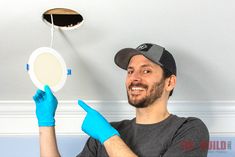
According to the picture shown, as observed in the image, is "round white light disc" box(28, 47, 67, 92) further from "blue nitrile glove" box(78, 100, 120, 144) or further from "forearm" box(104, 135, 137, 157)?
"forearm" box(104, 135, 137, 157)

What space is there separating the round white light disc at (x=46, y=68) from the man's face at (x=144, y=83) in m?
0.29

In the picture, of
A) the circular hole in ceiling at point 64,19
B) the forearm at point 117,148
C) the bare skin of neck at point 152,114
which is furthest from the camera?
the bare skin of neck at point 152,114

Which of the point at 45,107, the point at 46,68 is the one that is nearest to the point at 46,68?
the point at 46,68

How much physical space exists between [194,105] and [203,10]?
714mm

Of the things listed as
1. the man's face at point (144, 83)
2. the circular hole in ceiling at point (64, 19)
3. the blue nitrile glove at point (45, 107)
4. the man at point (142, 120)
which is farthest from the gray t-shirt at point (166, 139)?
the circular hole in ceiling at point (64, 19)

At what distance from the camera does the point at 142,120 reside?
162 centimetres

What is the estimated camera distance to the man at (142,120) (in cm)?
146

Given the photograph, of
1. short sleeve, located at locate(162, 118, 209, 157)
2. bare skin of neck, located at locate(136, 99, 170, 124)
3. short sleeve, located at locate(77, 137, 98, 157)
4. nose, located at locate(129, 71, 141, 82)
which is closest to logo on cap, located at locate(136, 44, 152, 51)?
nose, located at locate(129, 71, 141, 82)

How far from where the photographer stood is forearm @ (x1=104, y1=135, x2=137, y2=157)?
4.52 feet

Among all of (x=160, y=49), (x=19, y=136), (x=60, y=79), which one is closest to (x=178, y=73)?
(x=160, y=49)

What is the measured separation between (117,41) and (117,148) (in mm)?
471

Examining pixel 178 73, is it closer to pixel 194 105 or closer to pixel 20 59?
pixel 194 105

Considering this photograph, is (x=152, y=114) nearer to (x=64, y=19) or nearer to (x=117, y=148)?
(x=117, y=148)

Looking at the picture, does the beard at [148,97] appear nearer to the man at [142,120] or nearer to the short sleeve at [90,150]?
the man at [142,120]
